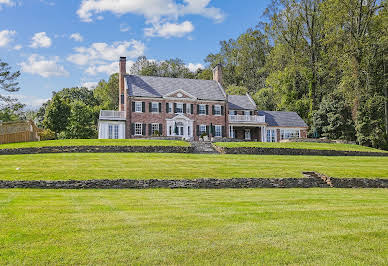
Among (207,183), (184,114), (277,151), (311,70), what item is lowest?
(207,183)

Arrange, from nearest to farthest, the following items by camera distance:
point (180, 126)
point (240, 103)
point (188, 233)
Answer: point (188, 233)
point (180, 126)
point (240, 103)

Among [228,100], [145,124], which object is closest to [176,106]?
[145,124]

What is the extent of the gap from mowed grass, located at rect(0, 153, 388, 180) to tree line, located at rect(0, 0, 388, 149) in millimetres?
22801

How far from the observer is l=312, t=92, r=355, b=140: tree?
45031 mm

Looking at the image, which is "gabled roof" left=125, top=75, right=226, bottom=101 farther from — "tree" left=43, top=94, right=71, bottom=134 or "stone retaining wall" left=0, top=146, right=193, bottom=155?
"tree" left=43, top=94, right=71, bottom=134

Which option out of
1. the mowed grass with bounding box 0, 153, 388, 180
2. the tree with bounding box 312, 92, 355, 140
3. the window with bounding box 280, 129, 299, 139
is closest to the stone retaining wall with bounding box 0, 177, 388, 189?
the mowed grass with bounding box 0, 153, 388, 180

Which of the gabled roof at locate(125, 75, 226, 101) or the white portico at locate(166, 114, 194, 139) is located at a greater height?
the gabled roof at locate(125, 75, 226, 101)

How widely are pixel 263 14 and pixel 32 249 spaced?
5291 centimetres

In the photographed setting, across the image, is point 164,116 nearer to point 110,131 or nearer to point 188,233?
point 110,131

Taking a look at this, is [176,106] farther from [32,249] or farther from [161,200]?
[32,249]

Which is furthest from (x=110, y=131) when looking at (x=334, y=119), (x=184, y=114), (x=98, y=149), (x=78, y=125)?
Result: (x=334, y=119)

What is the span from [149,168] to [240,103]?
2785 cm

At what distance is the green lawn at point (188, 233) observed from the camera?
222 inches

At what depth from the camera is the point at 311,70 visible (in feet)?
168
